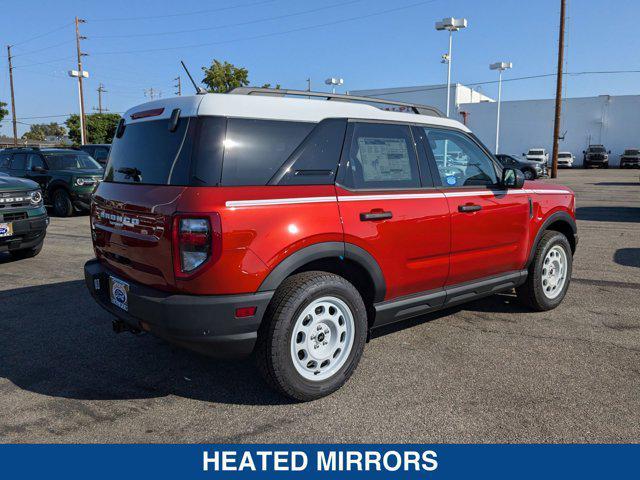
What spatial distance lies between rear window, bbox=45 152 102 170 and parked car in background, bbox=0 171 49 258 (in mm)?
6032

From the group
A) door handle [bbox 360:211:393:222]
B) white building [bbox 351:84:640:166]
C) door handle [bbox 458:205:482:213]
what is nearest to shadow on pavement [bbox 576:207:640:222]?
door handle [bbox 458:205:482:213]

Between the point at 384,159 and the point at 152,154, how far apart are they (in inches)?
63.4

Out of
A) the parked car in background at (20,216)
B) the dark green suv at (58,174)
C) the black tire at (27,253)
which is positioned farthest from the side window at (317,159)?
the dark green suv at (58,174)

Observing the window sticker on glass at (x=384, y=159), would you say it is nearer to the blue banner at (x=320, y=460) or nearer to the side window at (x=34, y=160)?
the blue banner at (x=320, y=460)

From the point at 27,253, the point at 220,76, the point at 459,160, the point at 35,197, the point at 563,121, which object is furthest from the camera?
the point at 563,121

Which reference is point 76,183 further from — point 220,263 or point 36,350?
point 220,263

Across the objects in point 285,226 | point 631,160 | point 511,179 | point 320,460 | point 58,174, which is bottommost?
point 320,460

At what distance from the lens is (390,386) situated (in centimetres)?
358

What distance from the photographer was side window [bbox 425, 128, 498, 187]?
4.17 meters

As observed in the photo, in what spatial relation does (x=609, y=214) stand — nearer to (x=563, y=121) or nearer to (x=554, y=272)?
(x=554, y=272)

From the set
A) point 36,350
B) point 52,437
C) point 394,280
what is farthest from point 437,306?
point 36,350

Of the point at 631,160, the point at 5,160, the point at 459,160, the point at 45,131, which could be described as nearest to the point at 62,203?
the point at 5,160

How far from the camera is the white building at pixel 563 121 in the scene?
163ft

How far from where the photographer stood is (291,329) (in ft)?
10.4
